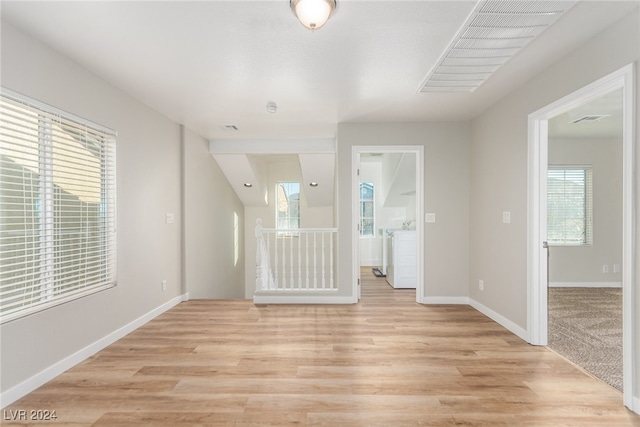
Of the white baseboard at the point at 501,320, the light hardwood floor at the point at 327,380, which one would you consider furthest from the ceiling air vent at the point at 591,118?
the light hardwood floor at the point at 327,380

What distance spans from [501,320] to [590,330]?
85 cm

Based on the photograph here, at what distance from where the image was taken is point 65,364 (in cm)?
251

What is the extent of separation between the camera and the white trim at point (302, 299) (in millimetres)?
4391

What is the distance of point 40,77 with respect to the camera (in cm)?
232

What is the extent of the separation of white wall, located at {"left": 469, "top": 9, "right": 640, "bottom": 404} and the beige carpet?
45 cm

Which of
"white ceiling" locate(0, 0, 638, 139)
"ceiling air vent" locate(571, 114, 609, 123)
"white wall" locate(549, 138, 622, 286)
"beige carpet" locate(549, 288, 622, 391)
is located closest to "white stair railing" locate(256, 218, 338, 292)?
"white ceiling" locate(0, 0, 638, 139)

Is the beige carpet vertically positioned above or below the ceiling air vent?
below

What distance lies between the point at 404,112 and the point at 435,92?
2.25ft

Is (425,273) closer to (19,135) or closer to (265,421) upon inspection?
(265,421)

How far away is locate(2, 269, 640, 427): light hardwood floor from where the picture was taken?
196cm

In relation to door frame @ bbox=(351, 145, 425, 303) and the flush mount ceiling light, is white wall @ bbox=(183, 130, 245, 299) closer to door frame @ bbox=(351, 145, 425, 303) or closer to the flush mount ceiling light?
door frame @ bbox=(351, 145, 425, 303)

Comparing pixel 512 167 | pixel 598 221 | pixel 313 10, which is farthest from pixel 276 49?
pixel 598 221

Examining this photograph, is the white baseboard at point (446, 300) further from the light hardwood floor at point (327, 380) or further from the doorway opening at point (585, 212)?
the doorway opening at point (585, 212)

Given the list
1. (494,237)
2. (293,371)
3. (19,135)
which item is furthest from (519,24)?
(19,135)
